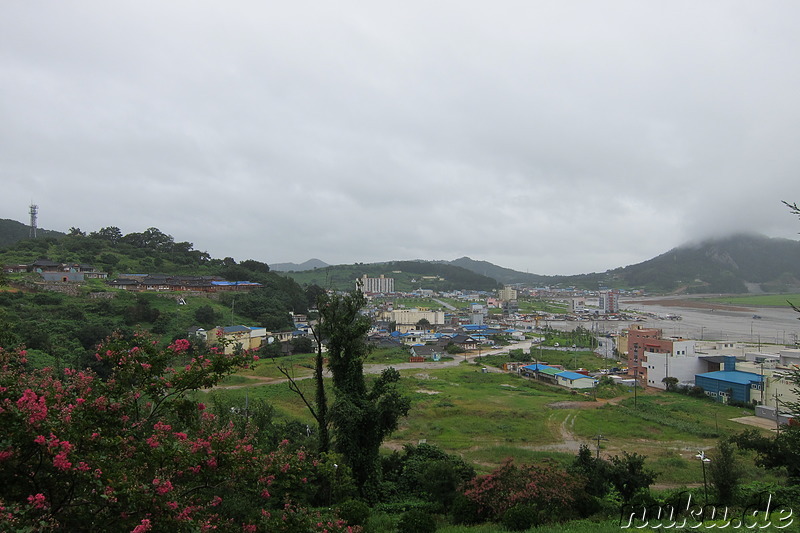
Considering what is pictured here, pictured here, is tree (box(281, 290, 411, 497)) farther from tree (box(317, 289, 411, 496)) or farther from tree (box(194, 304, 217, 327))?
tree (box(194, 304, 217, 327))

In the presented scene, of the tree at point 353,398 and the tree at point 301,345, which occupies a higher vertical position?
the tree at point 353,398

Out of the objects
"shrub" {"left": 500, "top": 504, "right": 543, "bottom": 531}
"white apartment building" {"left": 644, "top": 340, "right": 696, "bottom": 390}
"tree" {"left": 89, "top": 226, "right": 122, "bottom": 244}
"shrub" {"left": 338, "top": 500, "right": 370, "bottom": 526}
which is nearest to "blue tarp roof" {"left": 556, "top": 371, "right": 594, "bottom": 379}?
"white apartment building" {"left": 644, "top": 340, "right": 696, "bottom": 390}

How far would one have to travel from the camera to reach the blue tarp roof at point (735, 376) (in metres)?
24.6

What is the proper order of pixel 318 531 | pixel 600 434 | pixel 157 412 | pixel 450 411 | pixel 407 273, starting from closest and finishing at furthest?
pixel 318 531 → pixel 157 412 → pixel 600 434 → pixel 450 411 → pixel 407 273

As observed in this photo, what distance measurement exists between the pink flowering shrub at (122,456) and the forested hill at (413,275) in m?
109

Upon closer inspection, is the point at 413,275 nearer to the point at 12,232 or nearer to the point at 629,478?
the point at 12,232

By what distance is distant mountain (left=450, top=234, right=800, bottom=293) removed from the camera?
13511 centimetres

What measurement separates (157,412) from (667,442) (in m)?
19.2

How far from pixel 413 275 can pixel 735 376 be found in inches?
4664

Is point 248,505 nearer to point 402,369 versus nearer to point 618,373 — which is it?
point 402,369

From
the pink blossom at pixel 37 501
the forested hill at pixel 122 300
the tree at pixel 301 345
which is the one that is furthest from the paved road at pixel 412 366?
the pink blossom at pixel 37 501

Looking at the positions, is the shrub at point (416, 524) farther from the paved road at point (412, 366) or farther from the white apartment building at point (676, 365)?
the white apartment building at point (676, 365)

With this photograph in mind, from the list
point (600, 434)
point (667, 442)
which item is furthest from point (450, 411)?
point (667, 442)

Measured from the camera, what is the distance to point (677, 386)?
28.5 metres
